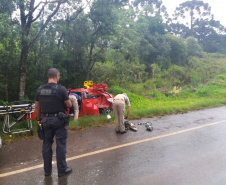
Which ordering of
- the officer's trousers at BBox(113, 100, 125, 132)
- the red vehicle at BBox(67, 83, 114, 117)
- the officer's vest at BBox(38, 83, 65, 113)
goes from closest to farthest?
the officer's vest at BBox(38, 83, 65, 113)
the officer's trousers at BBox(113, 100, 125, 132)
the red vehicle at BBox(67, 83, 114, 117)

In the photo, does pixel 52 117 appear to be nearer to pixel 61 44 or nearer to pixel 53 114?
pixel 53 114

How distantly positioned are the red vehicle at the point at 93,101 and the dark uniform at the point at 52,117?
4.23 metres

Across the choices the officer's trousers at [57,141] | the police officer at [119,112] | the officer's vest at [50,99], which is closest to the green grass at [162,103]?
the police officer at [119,112]

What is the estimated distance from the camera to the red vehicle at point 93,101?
8.19m

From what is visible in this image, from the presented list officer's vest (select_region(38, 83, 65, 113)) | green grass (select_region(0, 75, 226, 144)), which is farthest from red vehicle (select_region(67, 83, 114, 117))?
officer's vest (select_region(38, 83, 65, 113))

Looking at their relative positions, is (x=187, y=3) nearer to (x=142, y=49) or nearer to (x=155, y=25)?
(x=155, y=25)

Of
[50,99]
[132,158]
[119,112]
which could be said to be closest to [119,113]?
[119,112]

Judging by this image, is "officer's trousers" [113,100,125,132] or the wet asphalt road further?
"officer's trousers" [113,100,125,132]

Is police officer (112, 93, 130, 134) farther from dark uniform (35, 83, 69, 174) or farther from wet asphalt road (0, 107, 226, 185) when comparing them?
dark uniform (35, 83, 69, 174)

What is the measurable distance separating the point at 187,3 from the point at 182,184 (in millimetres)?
55314

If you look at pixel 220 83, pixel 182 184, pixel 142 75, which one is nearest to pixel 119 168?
pixel 182 184

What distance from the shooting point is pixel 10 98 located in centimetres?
921

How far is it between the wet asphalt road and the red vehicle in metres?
1.35

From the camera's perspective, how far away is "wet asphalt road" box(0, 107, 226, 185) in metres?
3.79
